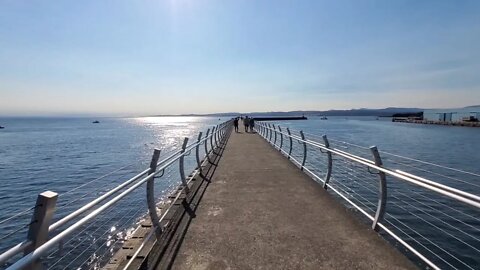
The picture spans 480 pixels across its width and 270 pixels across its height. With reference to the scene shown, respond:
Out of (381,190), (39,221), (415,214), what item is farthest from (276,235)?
(415,214)

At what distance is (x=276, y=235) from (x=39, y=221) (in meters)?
3.10

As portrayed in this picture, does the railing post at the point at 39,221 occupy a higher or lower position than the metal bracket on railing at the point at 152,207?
higher

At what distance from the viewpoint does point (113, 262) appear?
13.0 feet

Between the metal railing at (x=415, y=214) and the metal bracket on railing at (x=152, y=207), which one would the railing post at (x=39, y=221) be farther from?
the metal railing at (x=415, y=214)

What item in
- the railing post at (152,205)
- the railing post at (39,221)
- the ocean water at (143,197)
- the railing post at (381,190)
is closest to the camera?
the railing post at (39,221)

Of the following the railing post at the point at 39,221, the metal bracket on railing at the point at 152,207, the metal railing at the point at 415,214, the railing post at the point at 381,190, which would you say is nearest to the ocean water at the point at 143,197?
the metal railing at the point at 415,214

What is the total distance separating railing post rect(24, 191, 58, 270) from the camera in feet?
6.93

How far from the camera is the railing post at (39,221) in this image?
211 centimetres

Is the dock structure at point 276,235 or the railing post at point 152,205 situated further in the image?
the railing post at point 152,205

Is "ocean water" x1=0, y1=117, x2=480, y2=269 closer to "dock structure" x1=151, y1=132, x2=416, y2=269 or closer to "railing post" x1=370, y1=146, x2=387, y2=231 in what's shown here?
"railing post" x1=370, y1=146, x2=387, y2=231

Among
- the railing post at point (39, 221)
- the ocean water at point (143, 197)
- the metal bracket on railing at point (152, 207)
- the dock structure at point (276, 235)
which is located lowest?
the ocean water at point (143, 197)

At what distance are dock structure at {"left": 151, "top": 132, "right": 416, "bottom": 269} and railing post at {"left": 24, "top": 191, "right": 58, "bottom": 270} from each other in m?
1.77

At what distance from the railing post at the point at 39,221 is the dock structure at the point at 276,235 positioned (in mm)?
1766

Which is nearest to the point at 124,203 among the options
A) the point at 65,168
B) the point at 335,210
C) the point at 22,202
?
the point at 22,202
